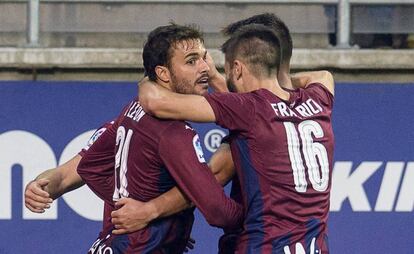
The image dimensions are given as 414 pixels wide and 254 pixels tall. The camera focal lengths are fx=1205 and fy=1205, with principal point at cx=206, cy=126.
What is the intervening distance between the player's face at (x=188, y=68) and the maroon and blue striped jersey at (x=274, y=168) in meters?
0.15

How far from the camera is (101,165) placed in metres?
5.51

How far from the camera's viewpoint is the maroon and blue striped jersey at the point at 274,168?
16.3 ft

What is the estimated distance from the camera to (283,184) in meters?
5.00

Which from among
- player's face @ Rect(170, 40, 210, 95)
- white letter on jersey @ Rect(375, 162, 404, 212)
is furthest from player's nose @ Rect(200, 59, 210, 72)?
white letter on jersey @ Rect(375, 162, 404, 212)

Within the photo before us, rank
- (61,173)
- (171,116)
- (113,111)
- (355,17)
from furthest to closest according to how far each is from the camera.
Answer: (355,17), (113,111), (61,173), (171,116)

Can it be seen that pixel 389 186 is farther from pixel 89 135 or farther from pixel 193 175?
pixel 193 175

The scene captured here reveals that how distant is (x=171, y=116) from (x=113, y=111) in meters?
3.03

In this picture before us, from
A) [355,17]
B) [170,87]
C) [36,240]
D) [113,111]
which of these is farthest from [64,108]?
[170,87]

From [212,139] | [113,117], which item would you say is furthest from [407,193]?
[113,117]

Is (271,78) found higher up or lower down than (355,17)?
lower down

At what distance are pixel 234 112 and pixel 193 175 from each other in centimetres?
31

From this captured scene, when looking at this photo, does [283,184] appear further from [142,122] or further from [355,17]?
[355,17]

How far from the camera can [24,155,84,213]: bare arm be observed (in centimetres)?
545

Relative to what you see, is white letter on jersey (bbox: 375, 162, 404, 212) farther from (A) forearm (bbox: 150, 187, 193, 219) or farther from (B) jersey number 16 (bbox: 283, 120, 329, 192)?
(A) forearm (bbox: 150, 187, 193, 219)
